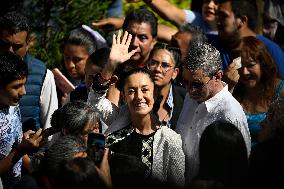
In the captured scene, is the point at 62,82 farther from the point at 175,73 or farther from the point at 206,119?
the point at 206,119

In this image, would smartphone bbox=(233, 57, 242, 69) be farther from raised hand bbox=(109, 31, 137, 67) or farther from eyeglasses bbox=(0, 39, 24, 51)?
eyeglasses bbox=(0, 39, 24, 51)

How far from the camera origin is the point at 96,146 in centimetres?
491

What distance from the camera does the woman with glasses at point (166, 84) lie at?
20.6 feet

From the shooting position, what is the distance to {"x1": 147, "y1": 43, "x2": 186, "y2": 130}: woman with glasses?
627 cm

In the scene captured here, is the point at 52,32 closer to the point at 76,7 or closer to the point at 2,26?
the point at 76,7

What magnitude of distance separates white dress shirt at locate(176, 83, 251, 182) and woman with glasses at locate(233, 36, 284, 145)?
0.35 meters

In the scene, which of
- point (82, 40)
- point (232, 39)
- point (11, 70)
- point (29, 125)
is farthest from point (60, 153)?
point (232, 39)

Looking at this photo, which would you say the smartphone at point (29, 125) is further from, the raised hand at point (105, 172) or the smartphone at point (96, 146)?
the raised hand at point (105, 172)

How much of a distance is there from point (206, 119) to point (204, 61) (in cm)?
43

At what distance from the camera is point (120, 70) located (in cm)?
620

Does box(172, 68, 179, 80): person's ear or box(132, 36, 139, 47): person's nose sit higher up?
box(132, 36, 139, 47): person's nose

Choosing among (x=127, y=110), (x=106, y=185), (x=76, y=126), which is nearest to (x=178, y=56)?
(x=127, y=110)

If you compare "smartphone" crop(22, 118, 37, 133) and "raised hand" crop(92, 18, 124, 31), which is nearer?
"smartphone" crop(22, 118, 37, 133)

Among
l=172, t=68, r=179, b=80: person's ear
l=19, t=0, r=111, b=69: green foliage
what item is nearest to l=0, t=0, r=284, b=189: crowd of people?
l=172, t=68, r=179, b=80: person's ear
